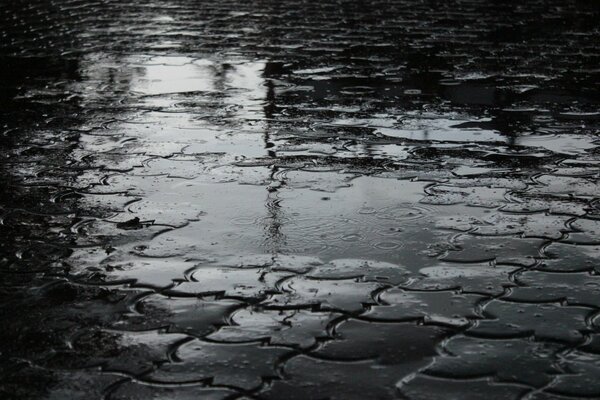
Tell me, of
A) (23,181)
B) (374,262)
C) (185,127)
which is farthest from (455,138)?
(23,181)

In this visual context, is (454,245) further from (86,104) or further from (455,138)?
(86,104)

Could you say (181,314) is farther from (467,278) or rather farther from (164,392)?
(467,278)

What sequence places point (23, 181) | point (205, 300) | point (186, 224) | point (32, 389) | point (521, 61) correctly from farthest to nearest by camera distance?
point (521, 61)
point (23, 181)
point (186, 224)
point (205, 300)
point (32, 389)

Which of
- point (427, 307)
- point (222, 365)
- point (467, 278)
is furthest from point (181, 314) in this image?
point (467, 278)

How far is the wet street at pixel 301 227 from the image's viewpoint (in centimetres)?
377

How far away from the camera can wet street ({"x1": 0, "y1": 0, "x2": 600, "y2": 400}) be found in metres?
3.77

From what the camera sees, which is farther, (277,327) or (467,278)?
(467,278)

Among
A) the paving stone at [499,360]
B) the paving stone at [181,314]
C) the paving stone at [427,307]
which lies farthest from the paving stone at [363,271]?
the paving stone at [499,360]

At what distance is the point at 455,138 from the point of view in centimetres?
764

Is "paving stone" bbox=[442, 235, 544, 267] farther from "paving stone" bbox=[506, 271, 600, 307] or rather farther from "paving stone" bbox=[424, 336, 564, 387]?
"paving stone" bbox=[424, 336, 564, 387]

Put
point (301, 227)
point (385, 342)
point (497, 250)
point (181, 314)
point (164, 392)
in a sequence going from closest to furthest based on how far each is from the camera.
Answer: point (164, 392) → point (385, 342) → point (181, 314) → point (497, 250) → point (301, 227)

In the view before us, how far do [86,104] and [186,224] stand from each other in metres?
4.01

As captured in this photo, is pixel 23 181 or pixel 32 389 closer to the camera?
pixel 32 389

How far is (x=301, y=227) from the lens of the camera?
5496mm
